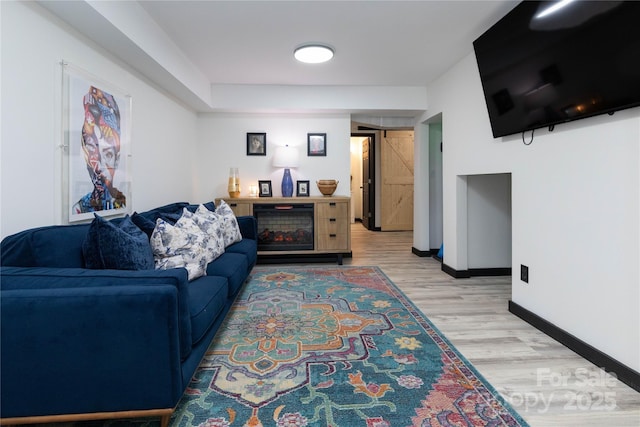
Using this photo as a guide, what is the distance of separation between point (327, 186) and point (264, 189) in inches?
35.0

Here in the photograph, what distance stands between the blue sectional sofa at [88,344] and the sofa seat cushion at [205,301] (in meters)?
0.23

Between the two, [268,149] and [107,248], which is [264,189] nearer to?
[268,149]

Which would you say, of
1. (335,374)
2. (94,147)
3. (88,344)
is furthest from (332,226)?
(88,344)

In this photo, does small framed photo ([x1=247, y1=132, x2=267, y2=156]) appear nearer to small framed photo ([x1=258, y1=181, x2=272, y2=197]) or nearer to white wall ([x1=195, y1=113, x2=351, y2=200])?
white wall ([x1=195, y1=113, x2=351, y2=200])

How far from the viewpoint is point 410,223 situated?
743 cm

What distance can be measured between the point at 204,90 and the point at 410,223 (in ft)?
17.1

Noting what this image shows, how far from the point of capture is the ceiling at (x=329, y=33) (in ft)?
7.72

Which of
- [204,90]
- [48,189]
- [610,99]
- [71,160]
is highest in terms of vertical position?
[204,90]

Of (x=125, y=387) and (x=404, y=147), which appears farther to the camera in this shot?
(x=404, y=147)

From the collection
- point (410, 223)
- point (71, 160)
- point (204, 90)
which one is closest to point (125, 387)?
point (71, 160)

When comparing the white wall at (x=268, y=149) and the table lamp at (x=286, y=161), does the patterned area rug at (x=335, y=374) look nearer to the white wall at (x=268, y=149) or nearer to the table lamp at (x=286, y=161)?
the table lamp at (x=286, y=161)

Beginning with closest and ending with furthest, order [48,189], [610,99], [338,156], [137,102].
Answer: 1. [610,99]
2. [48,189]
3. [137,102]
4. [338,156]

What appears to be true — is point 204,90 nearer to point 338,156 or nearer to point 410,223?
point 338,156

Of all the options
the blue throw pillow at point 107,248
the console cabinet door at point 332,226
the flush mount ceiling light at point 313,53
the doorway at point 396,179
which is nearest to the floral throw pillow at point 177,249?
the blue throw pillow at point 107,248
